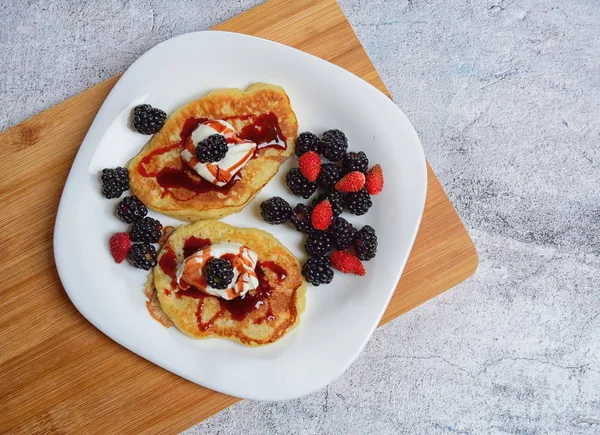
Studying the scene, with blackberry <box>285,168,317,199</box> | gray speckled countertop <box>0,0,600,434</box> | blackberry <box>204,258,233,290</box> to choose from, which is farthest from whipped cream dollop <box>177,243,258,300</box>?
gray speckled countertop <box>0,0,600,434</box>

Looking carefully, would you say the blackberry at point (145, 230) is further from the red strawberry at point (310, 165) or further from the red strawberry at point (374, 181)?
the red strawberry at point (374, 181)

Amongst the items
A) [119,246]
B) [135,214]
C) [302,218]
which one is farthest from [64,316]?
[302,218]

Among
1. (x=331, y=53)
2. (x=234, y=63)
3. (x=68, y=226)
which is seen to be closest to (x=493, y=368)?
(x=331, y=53)

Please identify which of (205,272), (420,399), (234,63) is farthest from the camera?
(420,399)

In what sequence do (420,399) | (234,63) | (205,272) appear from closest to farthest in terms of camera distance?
(205,272) → (234,63) → (420,399)

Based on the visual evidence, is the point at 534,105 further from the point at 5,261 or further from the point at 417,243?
the point at 5,261

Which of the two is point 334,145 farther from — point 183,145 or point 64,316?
point 64,316
